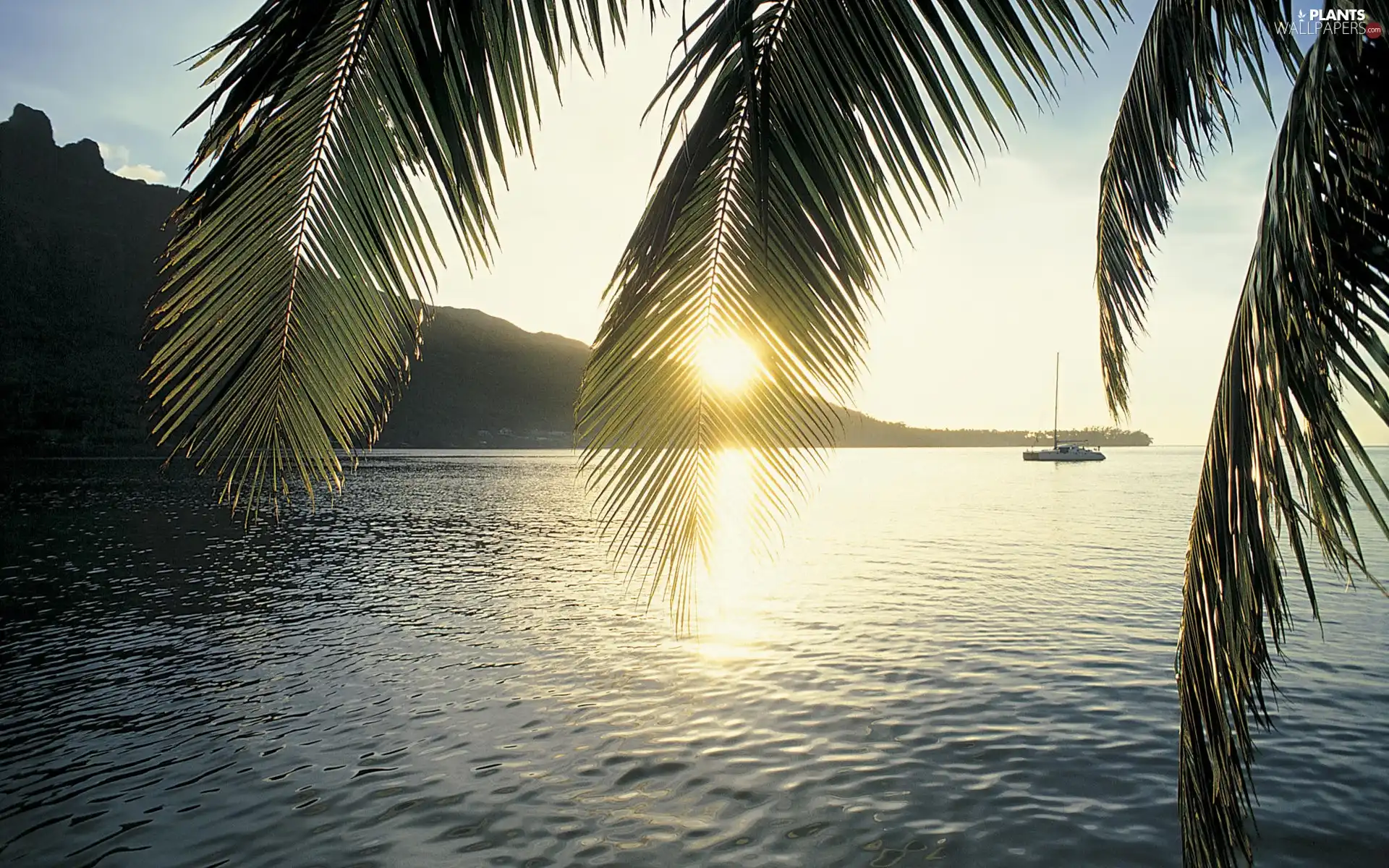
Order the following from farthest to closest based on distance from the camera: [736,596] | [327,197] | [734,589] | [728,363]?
[734,589] < [736,596] < [728,363] < [327,197]

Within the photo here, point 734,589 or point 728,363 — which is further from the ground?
point 728,363

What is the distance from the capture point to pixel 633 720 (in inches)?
511

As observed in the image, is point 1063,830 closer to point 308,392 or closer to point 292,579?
point 308,392

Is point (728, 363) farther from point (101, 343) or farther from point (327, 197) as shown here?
point (101, 343)

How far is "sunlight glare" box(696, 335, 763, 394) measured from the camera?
2.21 m

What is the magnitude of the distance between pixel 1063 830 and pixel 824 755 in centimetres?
325

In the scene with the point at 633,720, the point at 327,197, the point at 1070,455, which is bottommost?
the point at 633,720

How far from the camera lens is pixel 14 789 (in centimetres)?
1044

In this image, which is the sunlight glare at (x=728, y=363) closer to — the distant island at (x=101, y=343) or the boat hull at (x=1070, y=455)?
the distant island at (x=101, y=343)

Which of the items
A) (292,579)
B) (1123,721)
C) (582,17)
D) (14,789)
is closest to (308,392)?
(582,17)

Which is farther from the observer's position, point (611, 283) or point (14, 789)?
point (14, 789)

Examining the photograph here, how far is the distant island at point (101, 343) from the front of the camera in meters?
115

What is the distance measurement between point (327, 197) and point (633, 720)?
12.3 meters

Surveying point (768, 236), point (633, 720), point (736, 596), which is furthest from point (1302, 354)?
point (736, 596)
